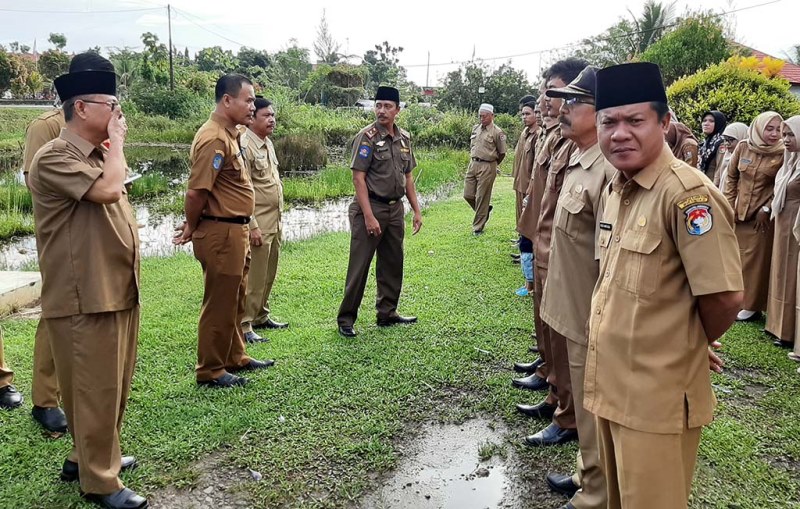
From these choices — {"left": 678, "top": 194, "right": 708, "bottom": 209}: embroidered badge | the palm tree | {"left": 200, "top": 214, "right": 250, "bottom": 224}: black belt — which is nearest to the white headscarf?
{"left": 678, "top": 194, "right": 708, "bottom": 209}: embroidered badge

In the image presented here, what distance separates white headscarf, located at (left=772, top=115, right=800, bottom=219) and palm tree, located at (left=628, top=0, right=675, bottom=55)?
68.2ft

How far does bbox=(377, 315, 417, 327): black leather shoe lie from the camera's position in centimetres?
509

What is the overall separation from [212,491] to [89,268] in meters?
1.22

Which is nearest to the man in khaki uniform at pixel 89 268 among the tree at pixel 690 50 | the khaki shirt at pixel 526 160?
the khaki shirt at pixel 526 160

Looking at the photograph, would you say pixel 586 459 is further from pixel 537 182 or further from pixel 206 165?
pixel 206 165

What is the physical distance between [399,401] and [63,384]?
6.27 feet

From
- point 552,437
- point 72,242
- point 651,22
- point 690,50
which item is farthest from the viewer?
point 651,22

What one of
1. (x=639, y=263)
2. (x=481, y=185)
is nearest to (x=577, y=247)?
(x=639, y=263)

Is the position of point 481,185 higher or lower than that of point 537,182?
lower

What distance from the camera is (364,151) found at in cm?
469

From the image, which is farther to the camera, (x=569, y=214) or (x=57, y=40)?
(x=57, y=40)

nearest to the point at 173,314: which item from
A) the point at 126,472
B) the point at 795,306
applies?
the point at 126,472

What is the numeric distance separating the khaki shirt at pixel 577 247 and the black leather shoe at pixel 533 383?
1.26m

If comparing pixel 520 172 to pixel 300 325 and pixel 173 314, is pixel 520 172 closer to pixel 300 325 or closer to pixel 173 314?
pixel 300 325
